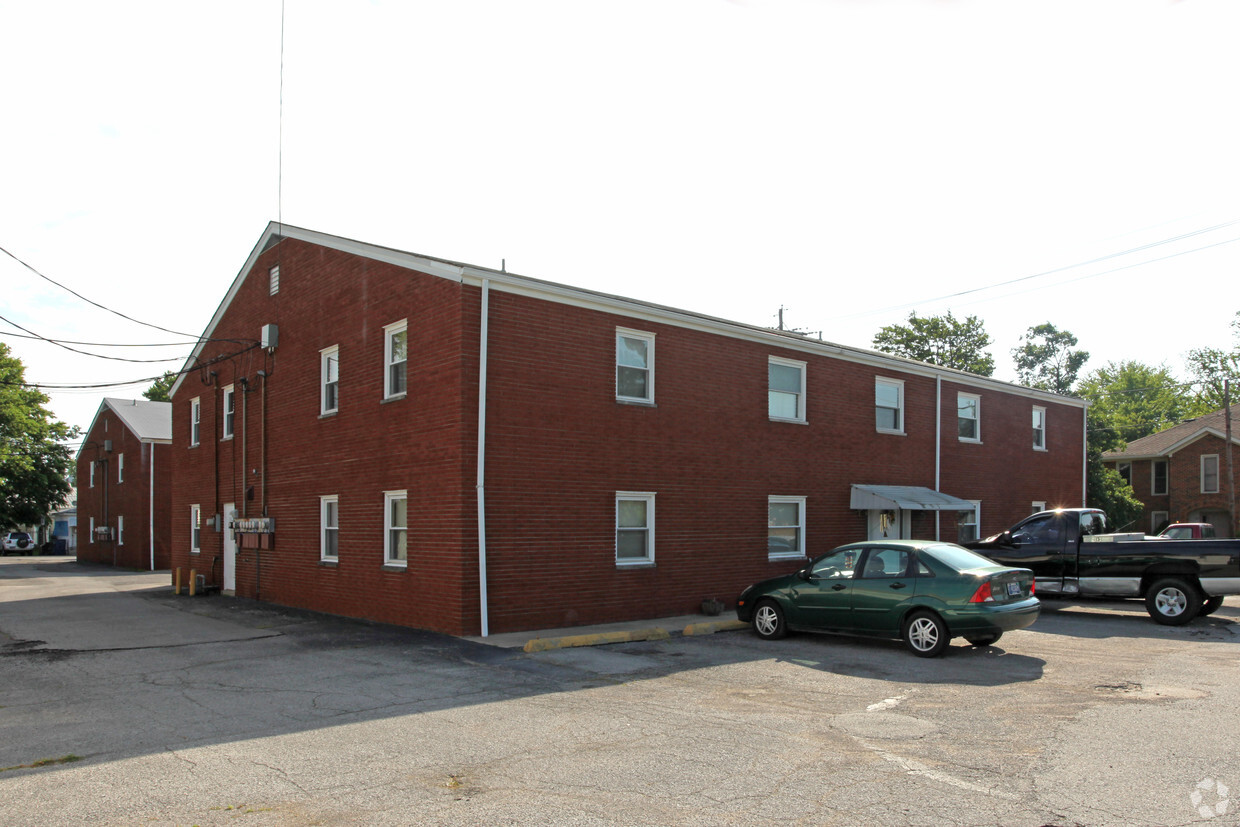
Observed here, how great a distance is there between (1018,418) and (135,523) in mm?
35956

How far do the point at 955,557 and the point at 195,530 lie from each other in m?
20.8

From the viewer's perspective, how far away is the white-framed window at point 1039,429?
2666 centimetres

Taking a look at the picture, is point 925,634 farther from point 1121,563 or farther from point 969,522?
point 969,522

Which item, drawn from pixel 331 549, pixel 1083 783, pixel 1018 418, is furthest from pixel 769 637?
pixel 1018 418

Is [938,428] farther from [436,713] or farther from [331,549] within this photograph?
[436,713]

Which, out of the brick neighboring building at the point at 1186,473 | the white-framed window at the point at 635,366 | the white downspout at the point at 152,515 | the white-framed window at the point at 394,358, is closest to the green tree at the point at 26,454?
the white downspout at the point at 152,515

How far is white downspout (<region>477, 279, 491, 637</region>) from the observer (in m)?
13.5

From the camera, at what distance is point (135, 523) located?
39.4m

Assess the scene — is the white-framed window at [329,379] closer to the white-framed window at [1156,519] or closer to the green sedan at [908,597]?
the green sedan at [908,597]

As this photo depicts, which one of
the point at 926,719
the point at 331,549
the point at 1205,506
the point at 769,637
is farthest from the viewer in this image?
the point at 1205,506

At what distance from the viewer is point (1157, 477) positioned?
45594 millimetres

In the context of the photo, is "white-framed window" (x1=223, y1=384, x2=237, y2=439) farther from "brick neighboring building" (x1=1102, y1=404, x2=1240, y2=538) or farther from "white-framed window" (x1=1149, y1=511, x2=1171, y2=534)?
"white-framed window" (x1=1149, y1=511, x2=1171, y2=534)

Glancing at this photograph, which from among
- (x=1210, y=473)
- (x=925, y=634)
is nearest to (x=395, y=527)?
(x=925, y=634)

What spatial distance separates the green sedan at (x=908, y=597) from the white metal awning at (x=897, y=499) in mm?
7027
